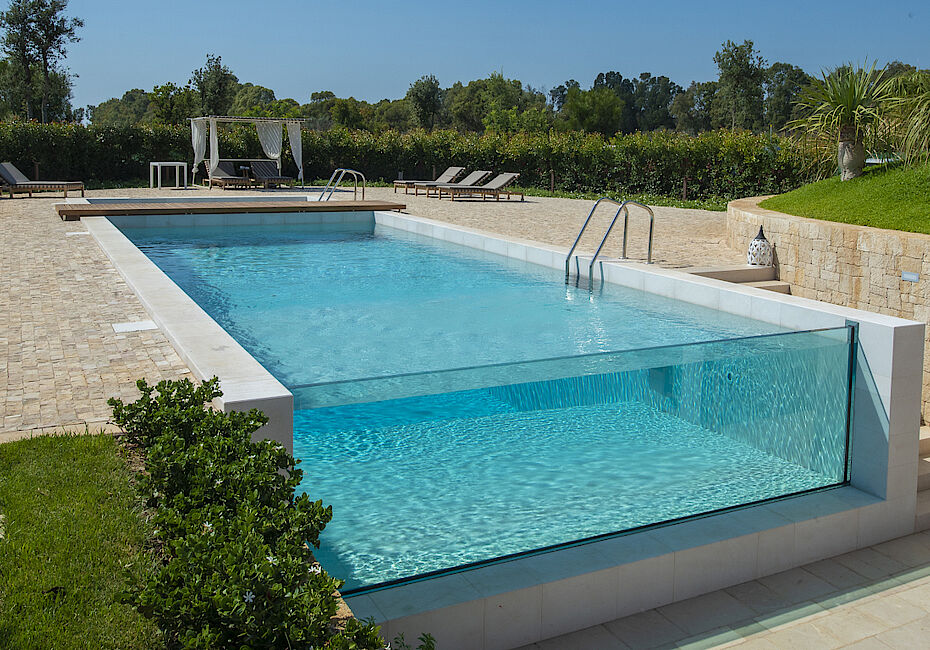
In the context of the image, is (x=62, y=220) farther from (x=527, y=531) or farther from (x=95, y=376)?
(x=527, y=531)

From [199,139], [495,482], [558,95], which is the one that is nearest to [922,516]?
[495,482]

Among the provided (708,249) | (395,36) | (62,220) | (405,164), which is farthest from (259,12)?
(708,249)

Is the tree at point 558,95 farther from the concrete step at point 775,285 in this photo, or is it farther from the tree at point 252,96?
the concrete step at point 775,285

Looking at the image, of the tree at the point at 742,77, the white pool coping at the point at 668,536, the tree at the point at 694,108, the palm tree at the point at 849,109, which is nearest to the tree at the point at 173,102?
the palm tree at the point at 849,109

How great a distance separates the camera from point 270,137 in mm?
21703

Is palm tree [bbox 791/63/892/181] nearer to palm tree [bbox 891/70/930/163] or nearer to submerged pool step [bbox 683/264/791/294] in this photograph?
palm tree [bbox 891/70/930/163]

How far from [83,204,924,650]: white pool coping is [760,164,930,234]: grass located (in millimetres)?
3221

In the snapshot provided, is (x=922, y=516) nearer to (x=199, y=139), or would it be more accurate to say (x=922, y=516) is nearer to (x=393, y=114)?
(x=199, y=139)

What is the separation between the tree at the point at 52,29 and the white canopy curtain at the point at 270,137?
58.4ft

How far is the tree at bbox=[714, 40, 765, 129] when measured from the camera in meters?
51.0

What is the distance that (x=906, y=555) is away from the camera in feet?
15.4

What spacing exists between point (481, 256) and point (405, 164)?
50.9 feet

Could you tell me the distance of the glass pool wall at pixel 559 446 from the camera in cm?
368

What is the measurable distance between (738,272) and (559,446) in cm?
526
